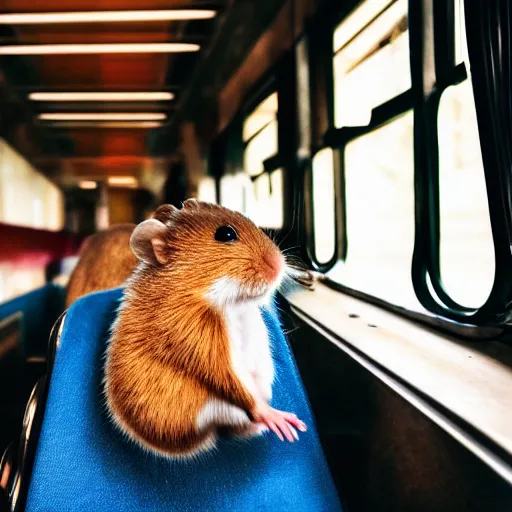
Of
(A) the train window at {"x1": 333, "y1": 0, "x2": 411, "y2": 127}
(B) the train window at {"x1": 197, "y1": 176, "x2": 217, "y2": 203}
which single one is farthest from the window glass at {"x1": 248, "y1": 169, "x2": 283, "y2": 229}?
(A) the train window at {"x1": 333, "y1": 0, "x2": 411, "y2": 127}

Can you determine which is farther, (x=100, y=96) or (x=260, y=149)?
(x=100, y=96)

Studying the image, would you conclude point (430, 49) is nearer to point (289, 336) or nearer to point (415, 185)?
point (415, 185)

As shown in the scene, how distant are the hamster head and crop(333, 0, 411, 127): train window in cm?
42

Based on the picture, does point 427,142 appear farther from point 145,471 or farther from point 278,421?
point 145,471

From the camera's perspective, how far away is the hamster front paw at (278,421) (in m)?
0.89

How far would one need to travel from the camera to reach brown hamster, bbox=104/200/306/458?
852mm

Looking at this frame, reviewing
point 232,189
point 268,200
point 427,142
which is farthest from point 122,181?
point 427,142

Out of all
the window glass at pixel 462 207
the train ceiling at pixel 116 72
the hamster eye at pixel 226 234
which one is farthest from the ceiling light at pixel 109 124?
the window glass at pixel 462 207

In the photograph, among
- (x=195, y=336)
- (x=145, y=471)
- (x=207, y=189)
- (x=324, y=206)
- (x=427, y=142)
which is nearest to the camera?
(x=195, y=336)

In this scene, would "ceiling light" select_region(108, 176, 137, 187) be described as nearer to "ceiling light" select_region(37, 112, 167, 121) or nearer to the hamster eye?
"ceiling light" select_region(37, 112, 167, 121)

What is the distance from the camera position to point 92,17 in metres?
1.36

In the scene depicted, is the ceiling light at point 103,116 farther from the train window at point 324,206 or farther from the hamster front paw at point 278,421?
the hamster front paw at point 278,421

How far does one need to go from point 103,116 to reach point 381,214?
837mm

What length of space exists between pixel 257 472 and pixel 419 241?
24.0 inches
